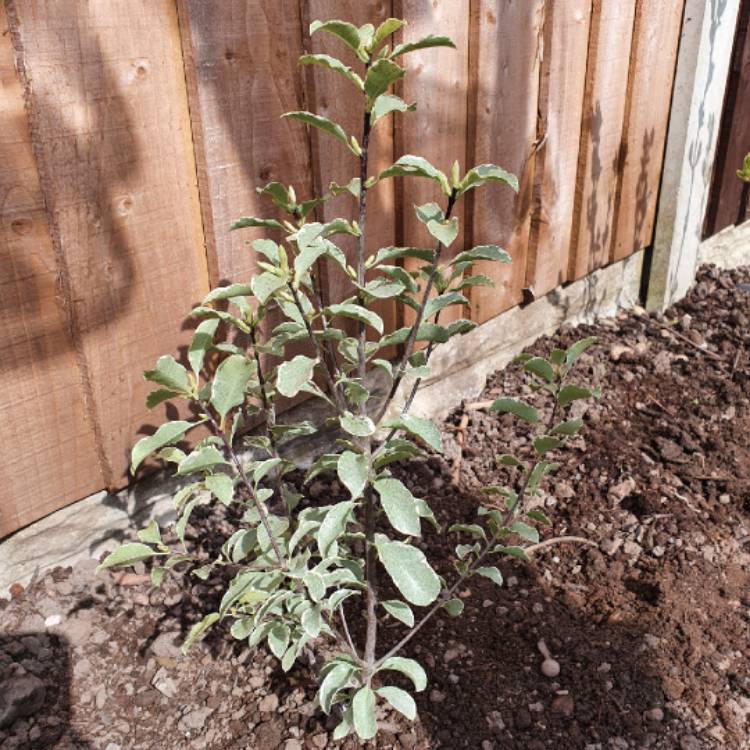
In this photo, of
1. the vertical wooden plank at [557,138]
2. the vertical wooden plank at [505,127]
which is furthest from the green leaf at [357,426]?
the vertical wooden plank at [557,138]

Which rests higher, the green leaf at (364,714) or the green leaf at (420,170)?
the green leaf at (420,170)

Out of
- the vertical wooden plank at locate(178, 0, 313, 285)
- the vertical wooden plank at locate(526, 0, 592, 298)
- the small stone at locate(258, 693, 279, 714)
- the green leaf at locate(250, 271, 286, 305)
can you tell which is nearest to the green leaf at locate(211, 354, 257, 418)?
the green leaf at locate(250, 271, 286, 305)

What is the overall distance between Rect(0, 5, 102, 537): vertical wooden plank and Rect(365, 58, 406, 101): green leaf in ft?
2.61

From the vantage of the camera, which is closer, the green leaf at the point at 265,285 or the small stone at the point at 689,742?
the green leaf at the point at 265,285

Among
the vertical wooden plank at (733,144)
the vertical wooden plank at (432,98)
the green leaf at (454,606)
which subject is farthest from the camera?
the vertical wooden plank at (733,144)

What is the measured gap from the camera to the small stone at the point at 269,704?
1.86 meters

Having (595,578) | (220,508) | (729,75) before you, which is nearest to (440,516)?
(595,578)

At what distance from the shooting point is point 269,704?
6.11ft

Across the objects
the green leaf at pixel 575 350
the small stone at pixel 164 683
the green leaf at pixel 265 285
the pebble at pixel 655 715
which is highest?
the green leaf at pixel 265 285

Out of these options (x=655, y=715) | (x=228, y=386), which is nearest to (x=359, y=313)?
(x=228, y=386)

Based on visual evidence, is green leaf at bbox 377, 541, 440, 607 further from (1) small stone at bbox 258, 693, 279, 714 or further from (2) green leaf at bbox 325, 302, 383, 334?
(1) small stone at bbox 258, 693, 279, 714

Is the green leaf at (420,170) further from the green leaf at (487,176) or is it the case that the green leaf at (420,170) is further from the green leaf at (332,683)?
the green leaf at (332,683)

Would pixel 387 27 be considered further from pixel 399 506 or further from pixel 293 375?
pixel 399 506

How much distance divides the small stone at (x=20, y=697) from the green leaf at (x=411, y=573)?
0.97m
